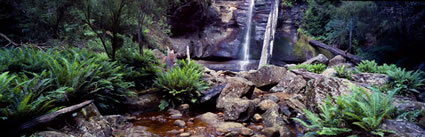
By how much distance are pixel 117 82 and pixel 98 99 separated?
0.69 meters

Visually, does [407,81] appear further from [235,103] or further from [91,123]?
[91,123]

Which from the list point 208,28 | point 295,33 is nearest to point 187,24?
point 208,28

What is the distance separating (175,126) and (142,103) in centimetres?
133

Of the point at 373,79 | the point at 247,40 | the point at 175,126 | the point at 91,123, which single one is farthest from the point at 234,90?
the point at 247,40

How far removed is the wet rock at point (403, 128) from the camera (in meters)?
2.95

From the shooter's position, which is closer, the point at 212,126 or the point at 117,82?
the point at 212,126

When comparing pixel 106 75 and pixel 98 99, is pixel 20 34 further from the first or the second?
pixel 98 99

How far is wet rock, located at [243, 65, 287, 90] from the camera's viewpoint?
831cm

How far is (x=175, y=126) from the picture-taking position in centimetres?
467

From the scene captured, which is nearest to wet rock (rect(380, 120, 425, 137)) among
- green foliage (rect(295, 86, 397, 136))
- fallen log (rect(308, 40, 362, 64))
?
green foliage (rect(295, 86, 397, 136))

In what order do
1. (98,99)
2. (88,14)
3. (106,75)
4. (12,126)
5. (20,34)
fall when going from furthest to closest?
(20,34) < (88,14) < (106,75) < (98,99) < (12,126)

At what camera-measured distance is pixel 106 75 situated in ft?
17.2

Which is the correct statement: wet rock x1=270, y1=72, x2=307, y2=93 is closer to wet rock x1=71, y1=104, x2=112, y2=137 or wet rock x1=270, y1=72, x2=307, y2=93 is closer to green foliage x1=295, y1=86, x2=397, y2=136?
green foliage x1=295, y1=86, x2=397, y2=136

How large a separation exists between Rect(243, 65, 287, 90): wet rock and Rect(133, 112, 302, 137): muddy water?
3.54 metres
